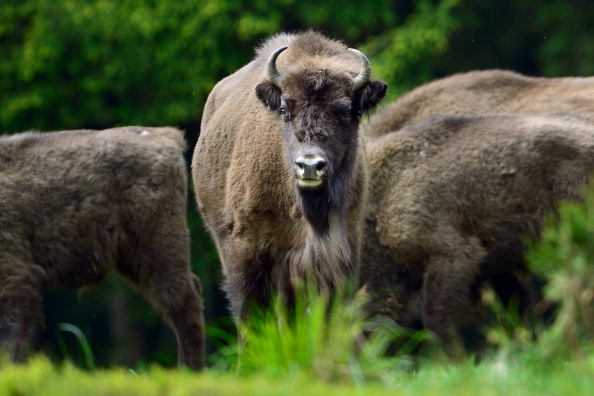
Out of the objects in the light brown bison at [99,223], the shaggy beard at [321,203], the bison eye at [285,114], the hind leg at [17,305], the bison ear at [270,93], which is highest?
the bison ear at [270,93]

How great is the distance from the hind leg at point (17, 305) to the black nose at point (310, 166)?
2772 millimetres

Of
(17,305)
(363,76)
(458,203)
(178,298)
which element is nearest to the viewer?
(363,76)

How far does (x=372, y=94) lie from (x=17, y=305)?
10.3ft

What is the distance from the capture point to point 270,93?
704 cm

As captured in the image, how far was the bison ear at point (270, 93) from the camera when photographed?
703 cm

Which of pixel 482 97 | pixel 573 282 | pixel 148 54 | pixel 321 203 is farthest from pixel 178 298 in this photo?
pixel 148 54

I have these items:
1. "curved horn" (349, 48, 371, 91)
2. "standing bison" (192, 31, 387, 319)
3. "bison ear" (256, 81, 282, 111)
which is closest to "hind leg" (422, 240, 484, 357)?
"standing bison" (192, 31, 387, 319)

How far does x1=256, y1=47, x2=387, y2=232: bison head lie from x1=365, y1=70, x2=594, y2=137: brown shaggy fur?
10.4ft

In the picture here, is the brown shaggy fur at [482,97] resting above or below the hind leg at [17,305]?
above

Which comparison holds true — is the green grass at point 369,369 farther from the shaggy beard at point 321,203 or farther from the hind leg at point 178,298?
the hind leg at point 178,298

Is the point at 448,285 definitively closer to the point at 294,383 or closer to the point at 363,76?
the point at 363,76

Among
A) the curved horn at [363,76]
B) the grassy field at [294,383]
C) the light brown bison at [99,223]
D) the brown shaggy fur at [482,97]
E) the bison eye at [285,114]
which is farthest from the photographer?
the brown shaggy fur at [482,97]

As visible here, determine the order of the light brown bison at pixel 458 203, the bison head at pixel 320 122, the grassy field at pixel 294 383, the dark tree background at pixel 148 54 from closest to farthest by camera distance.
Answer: the grassy field at pixel 294 383
the bison head at pixel 320 122
the light brown bison at pixel 458 203
the dark tree background at pixel 148 54

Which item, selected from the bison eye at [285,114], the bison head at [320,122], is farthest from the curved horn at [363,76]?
the bison eye at [285,114]
